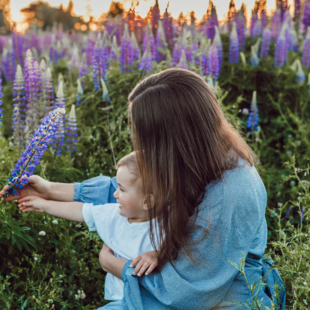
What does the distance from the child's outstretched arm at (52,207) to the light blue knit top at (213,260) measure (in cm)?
45

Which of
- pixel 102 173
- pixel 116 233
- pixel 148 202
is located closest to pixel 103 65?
pixel 102 173

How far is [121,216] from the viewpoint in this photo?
1.88m

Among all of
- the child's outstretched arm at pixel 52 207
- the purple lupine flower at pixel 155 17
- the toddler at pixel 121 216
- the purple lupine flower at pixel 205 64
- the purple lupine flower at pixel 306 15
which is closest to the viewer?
the toddler at pixel 121 216

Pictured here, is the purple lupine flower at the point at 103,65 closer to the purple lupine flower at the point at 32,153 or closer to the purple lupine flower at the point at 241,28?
the purple lupine flower at the point at 32,153

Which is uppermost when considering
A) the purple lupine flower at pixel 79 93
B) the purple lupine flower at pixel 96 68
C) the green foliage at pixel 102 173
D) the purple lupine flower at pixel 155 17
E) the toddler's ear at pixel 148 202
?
the purple lupine flower at pixel 155 17

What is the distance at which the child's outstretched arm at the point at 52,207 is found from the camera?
1.91 m

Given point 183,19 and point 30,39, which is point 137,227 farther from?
point 30,39

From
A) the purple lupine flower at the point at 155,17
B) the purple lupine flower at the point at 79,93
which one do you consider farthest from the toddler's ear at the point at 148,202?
the purple lupine flower at the point at 155,17

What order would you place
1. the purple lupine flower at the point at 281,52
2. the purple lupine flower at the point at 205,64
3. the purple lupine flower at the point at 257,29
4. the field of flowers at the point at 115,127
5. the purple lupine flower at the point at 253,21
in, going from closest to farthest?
1. the field of flowers at the point at 115,127
2. the purple lupine flower at the point at 205,64
3. the purple lupine flower at the point at 281,52
4. the purple lupine flower at the point at 257,29
5. the purple lupine flower at the point at 253,21

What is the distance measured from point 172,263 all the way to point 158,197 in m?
0.28

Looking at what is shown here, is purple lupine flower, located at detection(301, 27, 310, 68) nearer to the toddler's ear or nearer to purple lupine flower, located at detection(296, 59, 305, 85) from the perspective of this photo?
purple lupine flower, located at detection(296, 59, 305, 85)

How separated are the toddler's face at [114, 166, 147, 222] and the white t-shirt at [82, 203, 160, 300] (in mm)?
88

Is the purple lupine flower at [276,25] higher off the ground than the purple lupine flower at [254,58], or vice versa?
the purple lupine flower at [276,25]

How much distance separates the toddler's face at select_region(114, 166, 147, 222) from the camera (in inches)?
67.4
